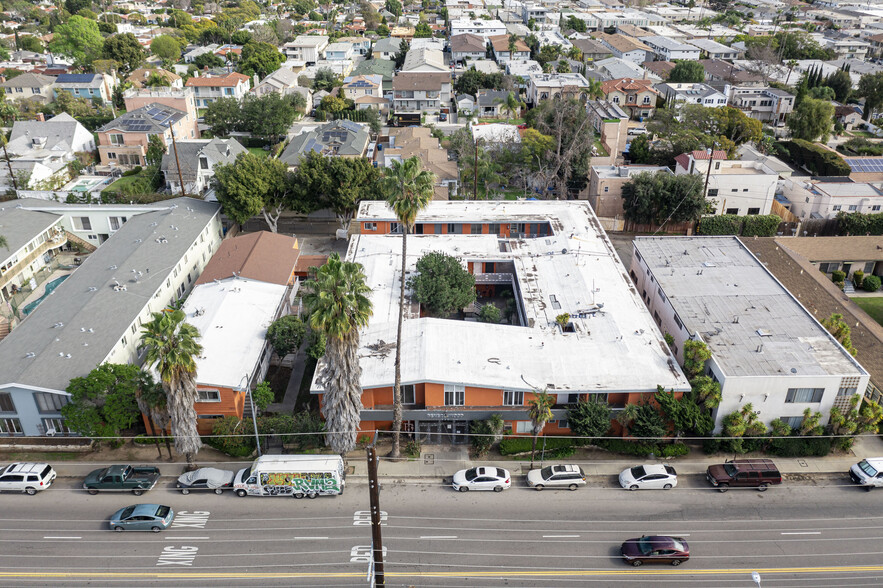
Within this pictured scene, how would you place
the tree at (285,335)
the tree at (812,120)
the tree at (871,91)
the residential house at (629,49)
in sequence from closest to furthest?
the tree at (285,335) → the tree at (812,120) → the tree at (871,91) → the residential house at (629,49)

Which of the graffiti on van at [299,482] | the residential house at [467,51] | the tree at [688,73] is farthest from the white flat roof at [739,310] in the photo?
the residential house at [467,51]

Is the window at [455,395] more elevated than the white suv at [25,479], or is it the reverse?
the window at [455,395]

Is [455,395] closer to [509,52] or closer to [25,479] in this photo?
[25,479]

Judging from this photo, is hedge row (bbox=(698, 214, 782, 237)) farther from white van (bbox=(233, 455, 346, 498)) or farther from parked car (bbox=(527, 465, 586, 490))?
white van (bbox=(233, 455, 346, 498))

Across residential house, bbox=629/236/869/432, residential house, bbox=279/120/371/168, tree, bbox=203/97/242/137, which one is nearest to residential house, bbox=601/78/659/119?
residential house, bbox=279/120/371/168

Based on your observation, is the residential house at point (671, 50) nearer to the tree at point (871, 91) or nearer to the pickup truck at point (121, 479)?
the tree at point (871, 91)

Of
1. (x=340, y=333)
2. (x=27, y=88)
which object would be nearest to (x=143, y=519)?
(x=340, y=333)
